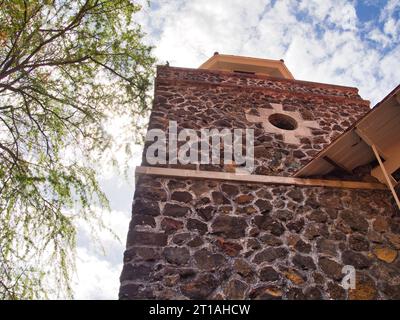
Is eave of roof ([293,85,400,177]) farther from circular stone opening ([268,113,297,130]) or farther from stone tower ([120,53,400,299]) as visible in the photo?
circular stone opening ([268,113,297,130])

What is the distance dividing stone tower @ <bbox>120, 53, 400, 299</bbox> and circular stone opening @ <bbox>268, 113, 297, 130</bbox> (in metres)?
0.23

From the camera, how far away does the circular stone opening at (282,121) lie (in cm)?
727

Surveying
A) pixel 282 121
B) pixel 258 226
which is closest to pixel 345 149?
pixel 258 226

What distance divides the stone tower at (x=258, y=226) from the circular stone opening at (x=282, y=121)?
232mm

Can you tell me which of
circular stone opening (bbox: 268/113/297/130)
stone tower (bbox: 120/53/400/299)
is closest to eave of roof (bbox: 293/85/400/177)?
stone tower (bbox: 120/53/400/299)

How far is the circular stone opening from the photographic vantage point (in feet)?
23.8

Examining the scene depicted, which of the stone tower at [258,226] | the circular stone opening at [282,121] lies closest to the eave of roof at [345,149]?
the stone tower at [258,226]

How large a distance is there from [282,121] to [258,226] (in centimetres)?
323

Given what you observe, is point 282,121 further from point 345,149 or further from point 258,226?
point 258,226

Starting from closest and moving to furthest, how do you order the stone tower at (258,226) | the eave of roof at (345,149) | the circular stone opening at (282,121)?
the stone tower at (258,226) < the eave of roof at (345,149) < the circular stone opening at (282,121)

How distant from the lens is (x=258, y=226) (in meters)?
4.89

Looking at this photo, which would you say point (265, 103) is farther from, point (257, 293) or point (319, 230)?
point (257, 293)

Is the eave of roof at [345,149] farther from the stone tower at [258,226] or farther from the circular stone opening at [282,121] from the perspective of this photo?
the circular stone opening at [282,121]
